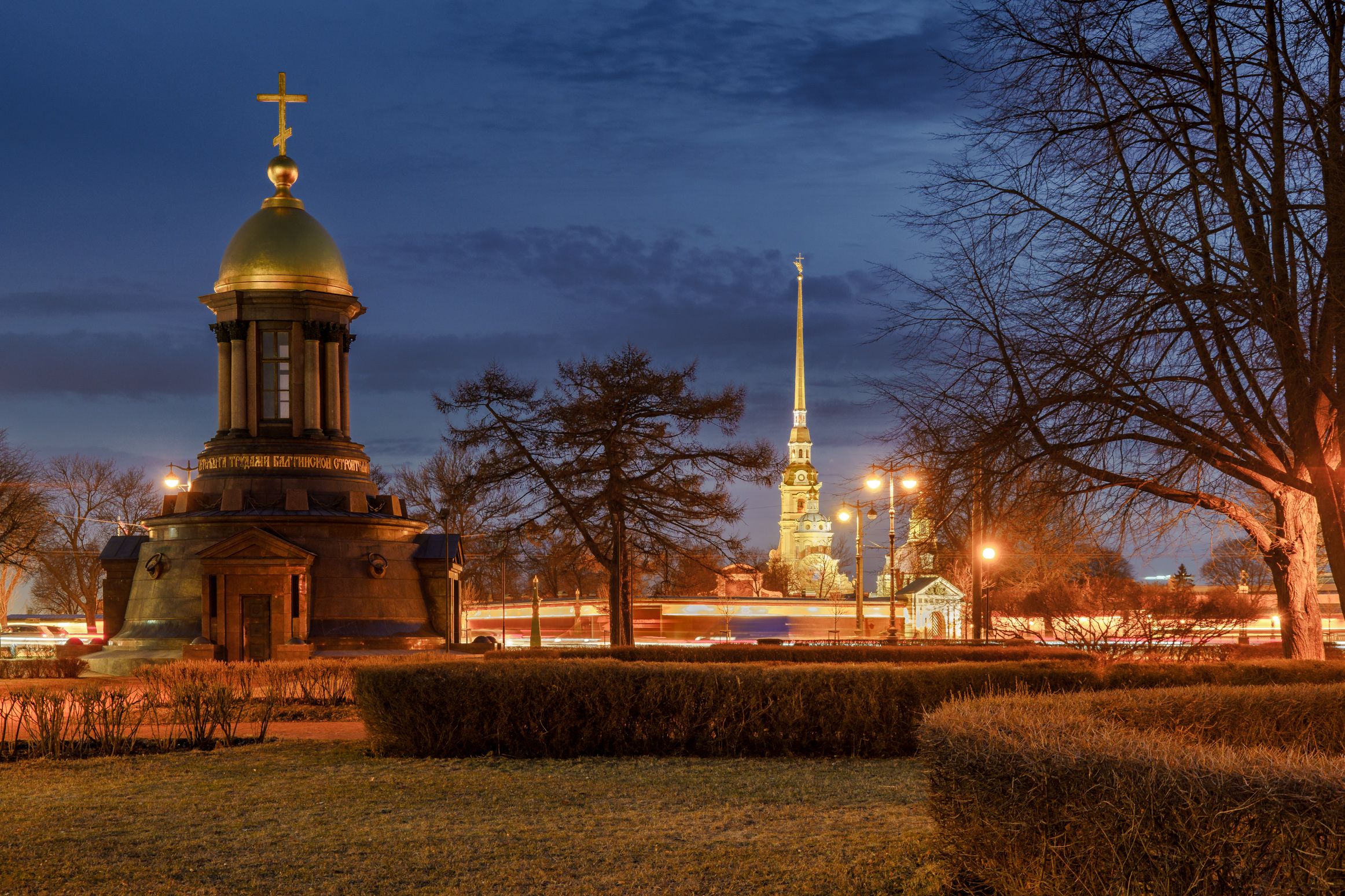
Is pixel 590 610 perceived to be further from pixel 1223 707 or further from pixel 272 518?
pixel 1223 707

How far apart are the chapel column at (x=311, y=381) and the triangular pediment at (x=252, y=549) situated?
4.90m

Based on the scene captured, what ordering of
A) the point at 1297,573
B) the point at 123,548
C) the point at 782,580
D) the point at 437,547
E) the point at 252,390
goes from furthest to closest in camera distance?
the point at 782,580 < the point at 123,548 < the point at 252,390 < the point at 437,547 < the point at 1297,573

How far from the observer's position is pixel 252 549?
3419 cm

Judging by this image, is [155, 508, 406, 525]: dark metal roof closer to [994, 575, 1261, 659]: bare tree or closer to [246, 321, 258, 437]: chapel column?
[246, 321, 258, 437]: chapel column

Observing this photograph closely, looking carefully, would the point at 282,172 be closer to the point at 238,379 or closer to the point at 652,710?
the point at 238,379

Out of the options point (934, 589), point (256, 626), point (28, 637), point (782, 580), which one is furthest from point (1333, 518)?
point (782, 580)

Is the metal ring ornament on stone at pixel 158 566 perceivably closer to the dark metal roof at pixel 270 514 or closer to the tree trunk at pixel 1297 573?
the dark metal roof at pixel 270 514

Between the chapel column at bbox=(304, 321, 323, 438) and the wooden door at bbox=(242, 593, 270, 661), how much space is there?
233 inches

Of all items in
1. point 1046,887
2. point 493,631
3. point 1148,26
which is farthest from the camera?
point 493,631

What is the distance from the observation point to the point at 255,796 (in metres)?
12.0

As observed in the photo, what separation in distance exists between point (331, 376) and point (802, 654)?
788 inches

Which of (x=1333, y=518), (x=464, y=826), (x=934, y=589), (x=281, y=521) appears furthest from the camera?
(x=934, y=589)

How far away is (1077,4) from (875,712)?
810 centimetres

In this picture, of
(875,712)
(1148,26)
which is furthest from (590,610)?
(1148,26)
